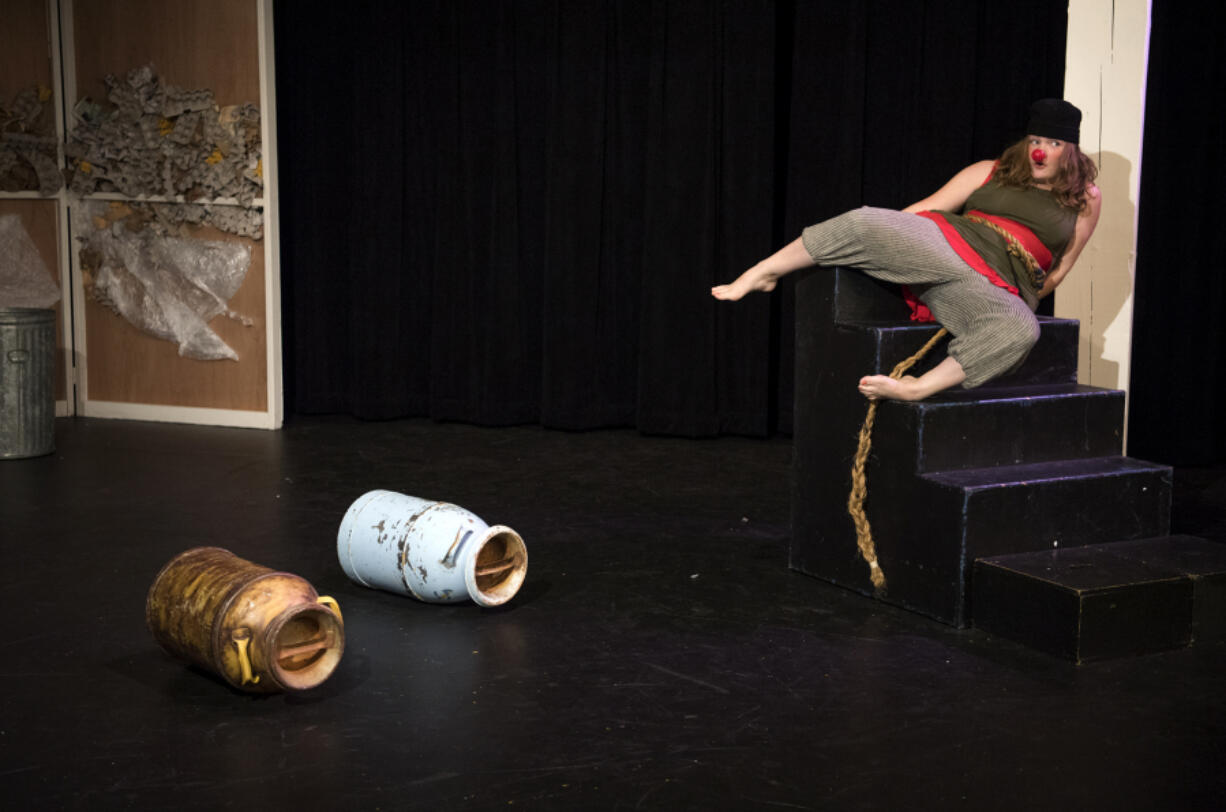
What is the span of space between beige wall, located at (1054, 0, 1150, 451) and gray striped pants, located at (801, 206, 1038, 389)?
1.05m

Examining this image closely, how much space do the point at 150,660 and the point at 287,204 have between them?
3.67 meters

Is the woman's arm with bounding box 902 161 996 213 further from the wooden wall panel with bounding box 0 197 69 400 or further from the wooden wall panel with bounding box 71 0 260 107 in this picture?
the wooden wall panel with bounding box 0 197 69 400

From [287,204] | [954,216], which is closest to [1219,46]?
[954,216]

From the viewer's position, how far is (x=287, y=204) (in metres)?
6.40

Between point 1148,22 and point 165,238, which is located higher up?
point 1148,22

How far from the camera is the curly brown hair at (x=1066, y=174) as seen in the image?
12.4ft

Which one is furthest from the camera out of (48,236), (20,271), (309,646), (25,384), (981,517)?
(48,236)

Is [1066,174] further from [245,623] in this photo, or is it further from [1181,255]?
[245,623]

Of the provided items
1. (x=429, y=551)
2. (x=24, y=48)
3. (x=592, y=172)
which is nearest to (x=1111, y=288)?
(x=592, y=172)

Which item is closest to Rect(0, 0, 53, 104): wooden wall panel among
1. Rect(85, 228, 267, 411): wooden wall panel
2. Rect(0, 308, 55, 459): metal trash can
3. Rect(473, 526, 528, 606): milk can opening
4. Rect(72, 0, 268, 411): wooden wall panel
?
Rect(72, 0, 268, 411): wooden wall panel

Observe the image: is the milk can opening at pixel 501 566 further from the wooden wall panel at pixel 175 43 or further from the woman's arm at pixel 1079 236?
the wooden wall panel at pixel 175 43

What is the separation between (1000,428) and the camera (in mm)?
3576

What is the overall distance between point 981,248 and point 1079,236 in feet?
1.29

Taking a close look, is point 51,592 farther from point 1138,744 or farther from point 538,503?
point 1138,744
